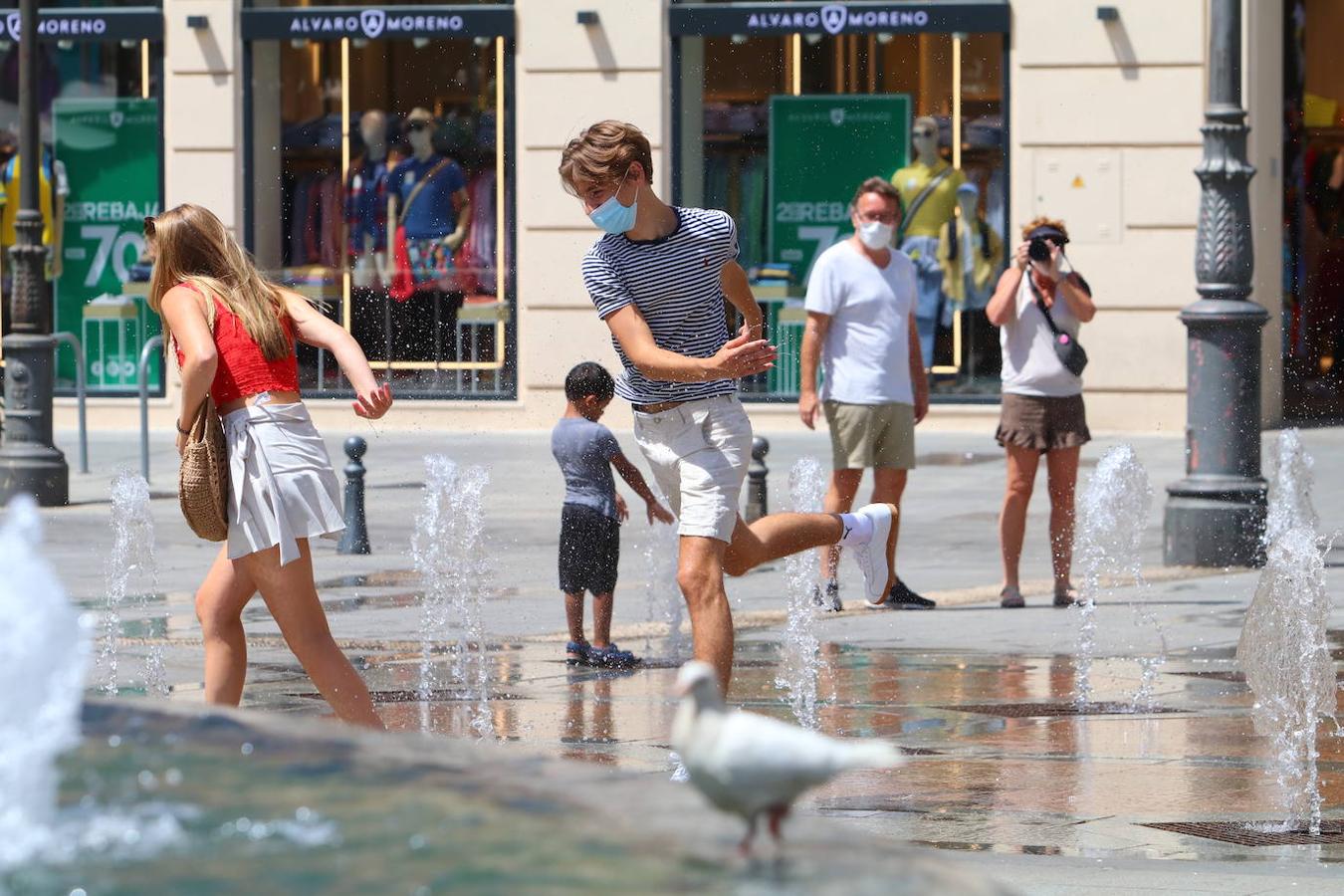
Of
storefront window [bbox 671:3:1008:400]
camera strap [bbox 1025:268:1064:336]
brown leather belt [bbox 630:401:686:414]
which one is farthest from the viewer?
storefront window [bbox 671:3:1008:400]

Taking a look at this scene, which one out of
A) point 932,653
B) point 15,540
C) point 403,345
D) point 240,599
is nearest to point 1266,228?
point 403,345

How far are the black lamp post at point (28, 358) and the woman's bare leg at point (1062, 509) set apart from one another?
704 centimetres

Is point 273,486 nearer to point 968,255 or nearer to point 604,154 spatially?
point 604,154

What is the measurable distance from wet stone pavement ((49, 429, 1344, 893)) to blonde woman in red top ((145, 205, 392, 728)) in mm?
1038

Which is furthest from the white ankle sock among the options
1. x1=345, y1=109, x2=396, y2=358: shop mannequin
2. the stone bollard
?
x1=345, y1=109, x2=396, y2=358: shop mannequin

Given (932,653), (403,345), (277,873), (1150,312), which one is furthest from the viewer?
(403,345)

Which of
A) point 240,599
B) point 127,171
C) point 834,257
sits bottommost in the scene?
point 240,599

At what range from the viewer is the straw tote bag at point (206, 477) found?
6363 mm

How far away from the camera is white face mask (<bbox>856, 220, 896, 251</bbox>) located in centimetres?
1072

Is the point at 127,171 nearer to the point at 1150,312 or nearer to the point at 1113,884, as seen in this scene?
the point at 1150,312

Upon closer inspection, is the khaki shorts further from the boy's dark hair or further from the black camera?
the boy's dark hair

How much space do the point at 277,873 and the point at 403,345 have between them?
769 inches

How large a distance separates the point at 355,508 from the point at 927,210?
8883 millimetres

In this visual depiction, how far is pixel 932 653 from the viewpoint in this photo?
31.0 ft
